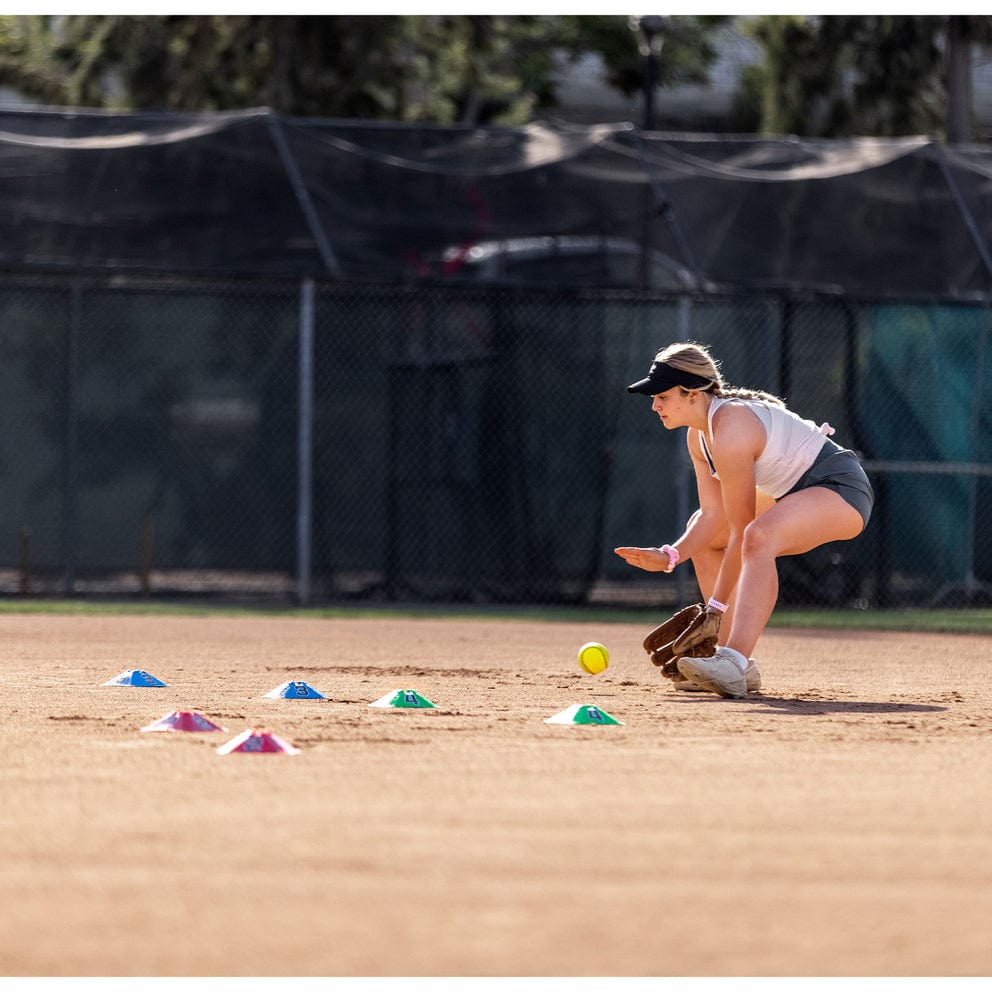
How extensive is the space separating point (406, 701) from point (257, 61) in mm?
15325

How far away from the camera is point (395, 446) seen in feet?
46.2

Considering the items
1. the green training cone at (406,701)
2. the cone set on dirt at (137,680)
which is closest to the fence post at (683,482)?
the cone set on dirt at (137,680)

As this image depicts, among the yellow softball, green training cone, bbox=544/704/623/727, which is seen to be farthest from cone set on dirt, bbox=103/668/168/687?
green training cone, bbox=544/704/623/727

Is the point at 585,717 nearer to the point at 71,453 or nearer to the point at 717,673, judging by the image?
the point at 717,673

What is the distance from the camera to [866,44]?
23.5m

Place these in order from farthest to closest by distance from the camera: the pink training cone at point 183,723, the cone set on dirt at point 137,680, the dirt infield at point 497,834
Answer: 1. the cone set on dirt at point 137,680
2. the pink training cone at point 183,723
3. the dirt infield at point 497,834

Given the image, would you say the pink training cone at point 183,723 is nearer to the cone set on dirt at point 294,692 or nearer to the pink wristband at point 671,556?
the cone set on dirt at point 294,692

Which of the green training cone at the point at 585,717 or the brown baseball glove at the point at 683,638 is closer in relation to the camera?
the green training cone at the point at 585,717

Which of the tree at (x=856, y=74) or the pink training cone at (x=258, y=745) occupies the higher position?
the tree at (x=856, y=74)

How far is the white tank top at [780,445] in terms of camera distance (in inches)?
304

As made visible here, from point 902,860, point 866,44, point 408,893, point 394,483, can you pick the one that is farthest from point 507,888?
point 866,44

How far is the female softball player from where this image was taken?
24.7 feet

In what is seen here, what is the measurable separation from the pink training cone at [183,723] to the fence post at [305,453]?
24.0ft

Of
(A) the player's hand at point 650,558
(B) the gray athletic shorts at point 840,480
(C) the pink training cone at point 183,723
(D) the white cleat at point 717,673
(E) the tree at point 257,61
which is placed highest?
(E) the tree at point 257,61
